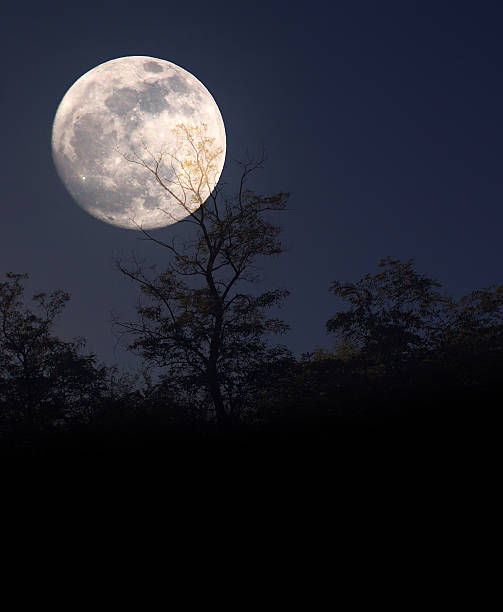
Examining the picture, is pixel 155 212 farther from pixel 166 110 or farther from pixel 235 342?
pixel 235 342

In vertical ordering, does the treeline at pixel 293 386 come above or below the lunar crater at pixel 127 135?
below

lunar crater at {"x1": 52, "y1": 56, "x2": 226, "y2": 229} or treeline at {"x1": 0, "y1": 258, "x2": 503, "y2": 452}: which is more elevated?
lunar crater at {"x1": 52, "y1": 56, "x2": 226, "y2": 229}

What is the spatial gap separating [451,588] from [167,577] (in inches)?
127

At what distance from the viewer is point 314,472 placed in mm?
7434

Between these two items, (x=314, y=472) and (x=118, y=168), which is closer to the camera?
(x=314, y=472)

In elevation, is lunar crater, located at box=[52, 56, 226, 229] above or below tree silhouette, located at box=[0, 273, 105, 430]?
above

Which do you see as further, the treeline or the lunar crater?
the lunar crater

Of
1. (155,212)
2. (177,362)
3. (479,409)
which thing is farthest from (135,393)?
(479,409)

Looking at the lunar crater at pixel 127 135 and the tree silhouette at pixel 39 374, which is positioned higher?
the lunar crater at pixel 127 135

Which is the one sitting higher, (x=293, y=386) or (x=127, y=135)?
(x=127, y=135)

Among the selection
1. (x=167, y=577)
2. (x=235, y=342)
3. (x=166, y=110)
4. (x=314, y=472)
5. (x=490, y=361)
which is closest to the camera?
(x=167, y=577)

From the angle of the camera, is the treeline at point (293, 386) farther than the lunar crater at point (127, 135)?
No

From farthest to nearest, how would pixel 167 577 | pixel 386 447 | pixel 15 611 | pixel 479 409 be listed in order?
pixel 479 409 → pixel 386 447 → pixel 167 577 → pixel 15 611

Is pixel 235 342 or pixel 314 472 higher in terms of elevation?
pixel 235 342
